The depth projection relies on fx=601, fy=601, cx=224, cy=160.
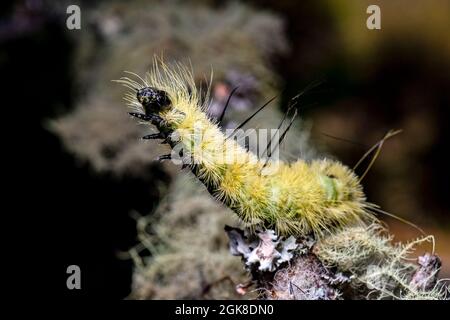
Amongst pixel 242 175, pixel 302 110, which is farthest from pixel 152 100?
pixel 302 110

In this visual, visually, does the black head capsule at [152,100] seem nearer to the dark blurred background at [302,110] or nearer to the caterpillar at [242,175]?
the caterpillar at [242,175]

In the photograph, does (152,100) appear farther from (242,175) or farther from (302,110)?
(302,110)

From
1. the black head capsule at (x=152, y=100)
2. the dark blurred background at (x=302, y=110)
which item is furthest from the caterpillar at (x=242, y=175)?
the dark blurred background at (x=302, y=110)

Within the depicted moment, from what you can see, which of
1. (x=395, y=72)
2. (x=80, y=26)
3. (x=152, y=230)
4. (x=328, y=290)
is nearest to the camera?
(x=328, y=290)

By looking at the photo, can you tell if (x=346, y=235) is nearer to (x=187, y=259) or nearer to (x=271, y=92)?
(x=187, y=259)
